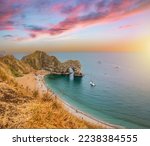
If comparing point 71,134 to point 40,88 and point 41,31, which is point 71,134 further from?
point 41,31

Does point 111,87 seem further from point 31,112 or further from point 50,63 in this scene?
point 31,112

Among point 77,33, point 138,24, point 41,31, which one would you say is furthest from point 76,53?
point 138,24

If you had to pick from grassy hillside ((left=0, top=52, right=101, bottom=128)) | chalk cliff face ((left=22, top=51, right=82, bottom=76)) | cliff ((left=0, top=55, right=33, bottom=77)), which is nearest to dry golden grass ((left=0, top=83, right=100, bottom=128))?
grassy hillside ((left=0, top=52, right=101, bottom=128))

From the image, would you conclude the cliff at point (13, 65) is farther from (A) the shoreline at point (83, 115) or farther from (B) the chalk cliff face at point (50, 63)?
(A) the shoreline at point (83, 115)

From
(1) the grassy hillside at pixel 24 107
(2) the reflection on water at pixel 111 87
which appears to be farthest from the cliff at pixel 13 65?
(2) the reflection on water at pixel 111 87

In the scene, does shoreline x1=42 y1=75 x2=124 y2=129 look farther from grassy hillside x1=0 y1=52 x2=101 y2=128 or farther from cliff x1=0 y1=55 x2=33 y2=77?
cliff x1=0 y1=55 x2=33 y2=77

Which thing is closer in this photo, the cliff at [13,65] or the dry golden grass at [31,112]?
the dry golden grass at [31,112]

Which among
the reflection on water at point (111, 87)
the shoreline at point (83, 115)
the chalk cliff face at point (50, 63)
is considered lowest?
the shoreline at point (83, 115)
